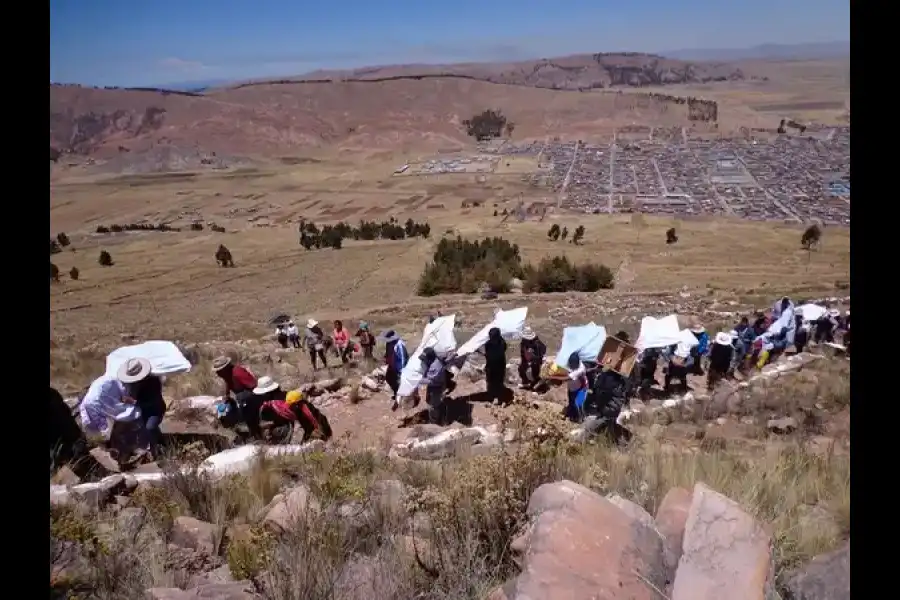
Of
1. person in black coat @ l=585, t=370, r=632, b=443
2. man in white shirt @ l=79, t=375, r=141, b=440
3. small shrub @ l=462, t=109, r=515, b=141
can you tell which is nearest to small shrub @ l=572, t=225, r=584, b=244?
person in black coat @ l=585, t=370, r=632, b=443

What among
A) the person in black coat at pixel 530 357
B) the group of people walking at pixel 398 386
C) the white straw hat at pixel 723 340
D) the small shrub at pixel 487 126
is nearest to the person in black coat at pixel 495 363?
the group of people walking at pixel 398 386

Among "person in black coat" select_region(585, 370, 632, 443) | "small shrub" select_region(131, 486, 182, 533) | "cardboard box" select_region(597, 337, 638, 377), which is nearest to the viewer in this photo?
"small shrub" select_region(131, 486, 182, 533)

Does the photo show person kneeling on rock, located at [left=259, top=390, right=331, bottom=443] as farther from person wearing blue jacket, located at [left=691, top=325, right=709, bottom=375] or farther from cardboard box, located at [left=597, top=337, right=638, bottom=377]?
person wearing blue jacket, located at [left=691, top=325, right=709, bottom=375]

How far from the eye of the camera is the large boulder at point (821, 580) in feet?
10.7

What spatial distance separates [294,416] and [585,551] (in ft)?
20.5

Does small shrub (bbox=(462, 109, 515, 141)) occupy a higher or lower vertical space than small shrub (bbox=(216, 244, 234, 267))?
higher

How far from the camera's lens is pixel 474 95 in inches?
5625

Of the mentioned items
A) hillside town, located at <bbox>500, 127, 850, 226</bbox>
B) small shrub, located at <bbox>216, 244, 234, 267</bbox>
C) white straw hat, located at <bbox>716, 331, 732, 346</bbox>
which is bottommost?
white straw hat, located at <bbox>716, 331, 732, 346</bbox>

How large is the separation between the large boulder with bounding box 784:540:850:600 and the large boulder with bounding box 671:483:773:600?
0.23 meters

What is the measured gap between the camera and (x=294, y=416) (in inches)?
351

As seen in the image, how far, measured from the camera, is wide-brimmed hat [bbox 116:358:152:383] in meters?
8.20

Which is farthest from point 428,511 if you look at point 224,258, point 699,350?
point 224,258

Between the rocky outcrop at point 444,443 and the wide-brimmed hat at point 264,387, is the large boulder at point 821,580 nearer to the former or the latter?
the rocky outcrop at point 444,443

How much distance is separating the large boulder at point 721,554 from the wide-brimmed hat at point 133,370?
6620 millimetres
